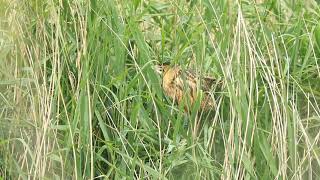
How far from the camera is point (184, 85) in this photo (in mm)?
2625

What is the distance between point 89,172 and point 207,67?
472 millimetres

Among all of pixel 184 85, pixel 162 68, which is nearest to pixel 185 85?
pixel 184 85

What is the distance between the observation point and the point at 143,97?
2.74 m

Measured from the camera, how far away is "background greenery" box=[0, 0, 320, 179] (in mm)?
2555

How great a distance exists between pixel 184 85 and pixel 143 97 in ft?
Answer: 0.55

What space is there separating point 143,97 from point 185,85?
0.17 m

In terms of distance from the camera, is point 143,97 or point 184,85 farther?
point 143,97

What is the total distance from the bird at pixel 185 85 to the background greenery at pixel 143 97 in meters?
0.02

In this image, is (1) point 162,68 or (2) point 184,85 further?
(1) point 162,68

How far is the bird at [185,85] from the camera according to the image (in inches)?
104

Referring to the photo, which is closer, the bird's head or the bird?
the bird

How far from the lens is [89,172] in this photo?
258cm

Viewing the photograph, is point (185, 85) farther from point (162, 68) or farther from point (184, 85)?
point (162, 68)

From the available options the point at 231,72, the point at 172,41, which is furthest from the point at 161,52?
the point at 231,72
